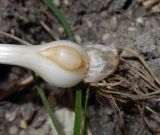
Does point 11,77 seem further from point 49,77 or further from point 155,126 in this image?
point 155,126

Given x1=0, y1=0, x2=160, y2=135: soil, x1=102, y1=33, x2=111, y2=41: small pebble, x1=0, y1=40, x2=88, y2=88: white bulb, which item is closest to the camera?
x1=0, y1=40, x2=88, y2=88: white bulb

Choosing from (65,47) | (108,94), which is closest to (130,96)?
(108,94)

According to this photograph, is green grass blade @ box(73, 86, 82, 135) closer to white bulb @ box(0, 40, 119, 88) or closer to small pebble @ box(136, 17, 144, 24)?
white bulb @ box(0, 40, 119, 88)

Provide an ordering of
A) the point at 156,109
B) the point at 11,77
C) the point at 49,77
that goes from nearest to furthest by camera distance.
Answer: the point at 49,77
the point at 156,109
the point at 11,77

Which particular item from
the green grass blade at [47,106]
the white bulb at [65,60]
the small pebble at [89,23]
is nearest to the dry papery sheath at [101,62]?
the white bulb at [65,60]

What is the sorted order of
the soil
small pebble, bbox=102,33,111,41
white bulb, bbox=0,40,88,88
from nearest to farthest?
white bulb, bbox=0,40,88,88 → the soil → small pebble, bbox=102,33,111,41

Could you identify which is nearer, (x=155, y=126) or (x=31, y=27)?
(x=155, y=126)

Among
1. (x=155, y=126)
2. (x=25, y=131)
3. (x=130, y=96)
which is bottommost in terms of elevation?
(x=25, y=131)

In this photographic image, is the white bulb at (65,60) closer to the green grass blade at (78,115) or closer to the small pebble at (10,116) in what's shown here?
the green grass blade at (78,115)

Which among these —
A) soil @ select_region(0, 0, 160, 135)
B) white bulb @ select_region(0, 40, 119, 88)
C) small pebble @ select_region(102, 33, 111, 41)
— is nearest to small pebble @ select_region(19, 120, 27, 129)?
soil @ select_region(0, 0, 160, 135)
